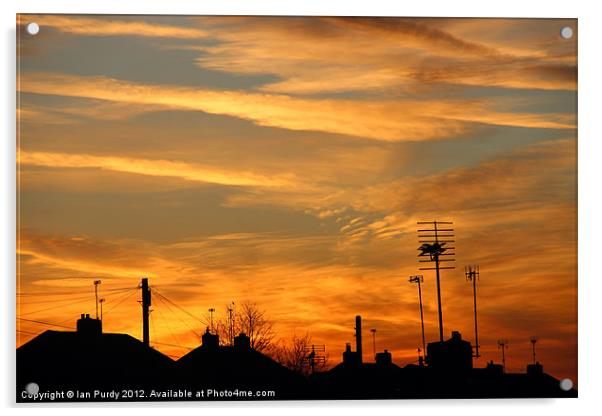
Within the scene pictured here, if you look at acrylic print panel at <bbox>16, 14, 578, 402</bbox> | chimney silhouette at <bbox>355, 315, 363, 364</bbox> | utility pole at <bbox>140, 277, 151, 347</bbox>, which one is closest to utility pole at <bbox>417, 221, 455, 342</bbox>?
acrylic print panel at <bbox>16, 14, 578, 402</bbox>

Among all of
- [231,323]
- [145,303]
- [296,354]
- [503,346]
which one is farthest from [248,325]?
[503,346]

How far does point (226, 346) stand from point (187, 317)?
0.26 metres

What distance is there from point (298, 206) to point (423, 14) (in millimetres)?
Answer: 1268

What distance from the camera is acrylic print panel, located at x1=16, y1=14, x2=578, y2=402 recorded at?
4.85 metres

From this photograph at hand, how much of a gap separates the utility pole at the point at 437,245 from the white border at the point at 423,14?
27.4 inches

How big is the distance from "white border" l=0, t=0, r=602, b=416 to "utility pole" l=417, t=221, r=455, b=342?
0.70 m

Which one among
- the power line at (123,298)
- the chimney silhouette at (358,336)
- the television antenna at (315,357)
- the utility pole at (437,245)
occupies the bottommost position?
the television antenna at (315,357)

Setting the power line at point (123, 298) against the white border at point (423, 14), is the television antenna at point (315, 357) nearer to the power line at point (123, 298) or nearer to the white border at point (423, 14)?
the white border at point (423, 14)

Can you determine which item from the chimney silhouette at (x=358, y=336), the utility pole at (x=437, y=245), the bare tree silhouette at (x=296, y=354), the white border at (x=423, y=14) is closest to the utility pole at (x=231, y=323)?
the bare tree silhouette at (x=296, y=354)

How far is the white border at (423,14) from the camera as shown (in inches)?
190

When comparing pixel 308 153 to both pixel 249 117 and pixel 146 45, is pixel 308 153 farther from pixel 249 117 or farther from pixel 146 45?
pixel 146 45

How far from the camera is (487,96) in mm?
5047
